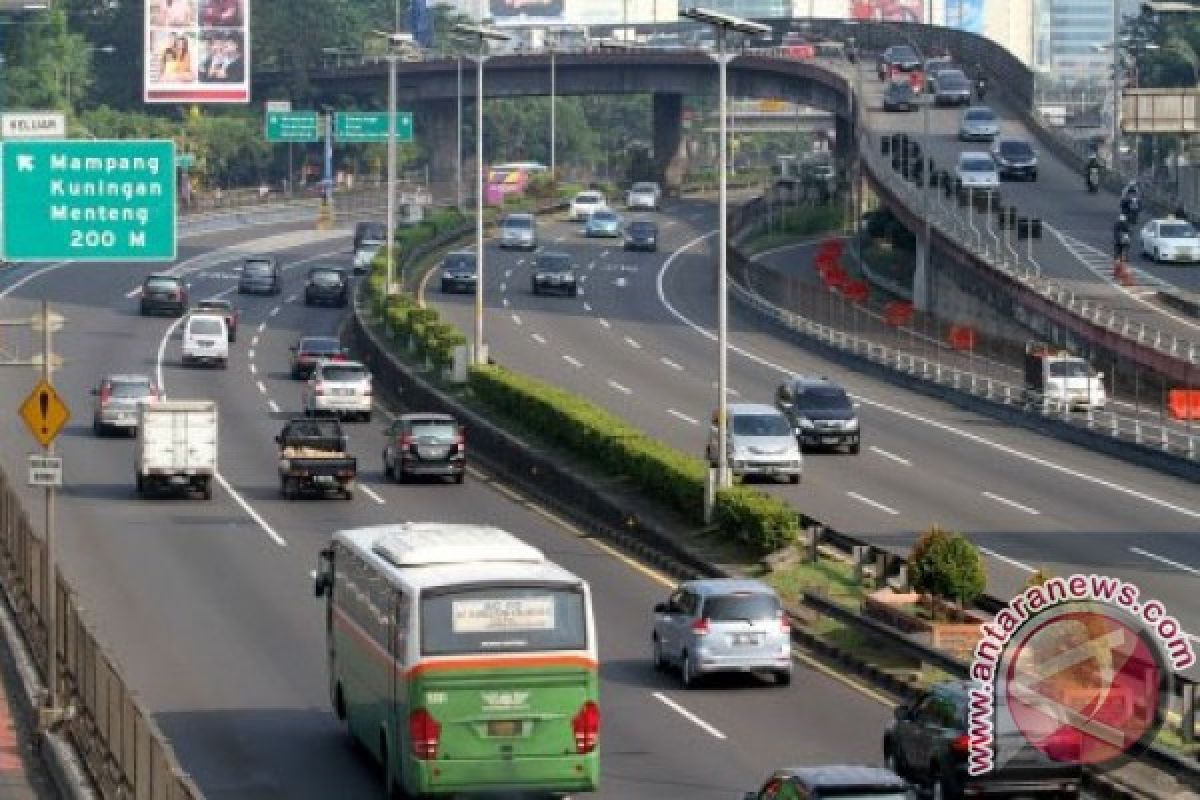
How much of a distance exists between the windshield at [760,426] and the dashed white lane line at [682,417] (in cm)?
1055

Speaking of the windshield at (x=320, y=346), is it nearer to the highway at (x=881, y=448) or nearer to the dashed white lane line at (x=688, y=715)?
the highway at (x=881, y=448)

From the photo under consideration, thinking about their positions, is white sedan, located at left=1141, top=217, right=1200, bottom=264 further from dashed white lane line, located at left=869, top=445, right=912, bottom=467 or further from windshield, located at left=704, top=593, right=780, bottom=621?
windshield, located at left=704, top=593, right=780, bottom=621

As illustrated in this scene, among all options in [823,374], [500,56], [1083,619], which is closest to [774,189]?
[500,56]

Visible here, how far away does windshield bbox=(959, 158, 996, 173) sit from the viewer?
119m

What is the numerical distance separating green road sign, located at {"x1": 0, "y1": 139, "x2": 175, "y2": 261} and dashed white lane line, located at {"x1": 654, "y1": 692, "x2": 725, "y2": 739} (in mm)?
10295

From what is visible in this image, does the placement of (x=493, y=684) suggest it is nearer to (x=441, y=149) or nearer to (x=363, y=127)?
(x=363, y=127)

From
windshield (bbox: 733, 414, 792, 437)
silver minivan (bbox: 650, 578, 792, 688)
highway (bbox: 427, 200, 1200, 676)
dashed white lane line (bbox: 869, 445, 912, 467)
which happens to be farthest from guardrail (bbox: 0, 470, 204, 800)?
dashed white lane line (bbox: 869, 445, 912, 467)

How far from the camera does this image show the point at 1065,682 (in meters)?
33.0

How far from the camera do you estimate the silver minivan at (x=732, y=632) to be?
39.9 meters

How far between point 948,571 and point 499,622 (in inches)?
510

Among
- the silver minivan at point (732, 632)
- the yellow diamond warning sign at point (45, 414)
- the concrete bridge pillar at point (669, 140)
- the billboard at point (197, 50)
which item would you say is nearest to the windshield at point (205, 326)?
the silver minivan at point (732, 632)

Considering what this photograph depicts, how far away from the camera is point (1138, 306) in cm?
9425

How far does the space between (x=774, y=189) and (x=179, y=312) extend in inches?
2482

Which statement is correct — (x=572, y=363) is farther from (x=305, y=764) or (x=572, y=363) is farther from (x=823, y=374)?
(x=305, y=764)
